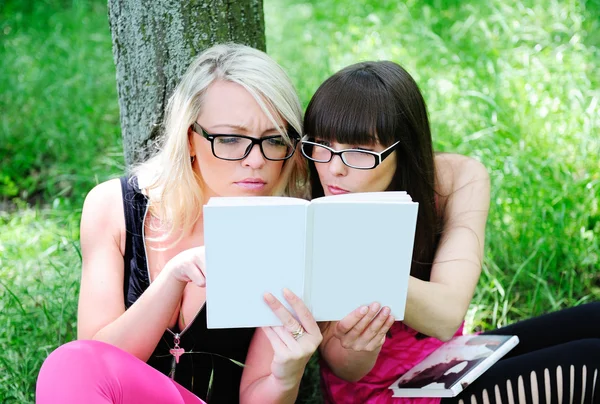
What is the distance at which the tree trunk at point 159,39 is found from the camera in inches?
100

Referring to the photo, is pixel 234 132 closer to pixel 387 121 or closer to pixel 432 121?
pixel 387 121

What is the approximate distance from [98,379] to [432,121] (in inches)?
110

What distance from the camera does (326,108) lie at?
218 cm

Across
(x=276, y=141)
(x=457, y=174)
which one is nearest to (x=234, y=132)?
(x=276, y=141)

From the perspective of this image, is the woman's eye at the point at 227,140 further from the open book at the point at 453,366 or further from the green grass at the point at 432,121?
the green grass at the point at 432,121

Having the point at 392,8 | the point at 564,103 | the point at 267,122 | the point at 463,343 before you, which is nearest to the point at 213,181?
the point at 267,122

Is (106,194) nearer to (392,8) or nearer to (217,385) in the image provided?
(217,385)

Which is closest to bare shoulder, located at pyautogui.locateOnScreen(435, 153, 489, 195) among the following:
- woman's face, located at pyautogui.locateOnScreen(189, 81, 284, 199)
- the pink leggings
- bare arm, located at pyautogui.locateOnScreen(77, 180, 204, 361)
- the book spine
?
woman's face, located at pyautogui.locateOnScreen(189, 81, 284, 199)

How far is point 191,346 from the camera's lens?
2184 millimetres

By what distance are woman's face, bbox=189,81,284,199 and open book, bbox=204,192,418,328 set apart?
0.40m

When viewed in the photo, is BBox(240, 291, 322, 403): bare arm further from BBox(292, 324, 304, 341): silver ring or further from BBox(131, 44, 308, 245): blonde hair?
BBox(131, 44, 308, 245): blonde hair

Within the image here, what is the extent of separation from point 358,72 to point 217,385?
1082mm

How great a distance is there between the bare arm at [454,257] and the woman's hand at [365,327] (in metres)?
0.17

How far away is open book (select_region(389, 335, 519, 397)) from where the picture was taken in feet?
7.02
